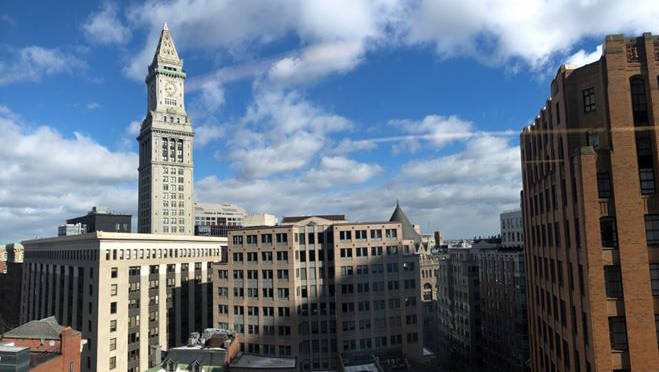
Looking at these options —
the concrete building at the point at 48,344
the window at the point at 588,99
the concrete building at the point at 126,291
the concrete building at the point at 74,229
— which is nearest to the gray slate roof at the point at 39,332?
the concrete building at the point at 48,344

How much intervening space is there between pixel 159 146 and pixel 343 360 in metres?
112

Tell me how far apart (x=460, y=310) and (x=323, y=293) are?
177 ft

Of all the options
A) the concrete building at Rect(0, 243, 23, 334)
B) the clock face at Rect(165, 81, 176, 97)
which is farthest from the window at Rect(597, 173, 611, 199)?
the clock face at Rect(165, 81, 176, 97)

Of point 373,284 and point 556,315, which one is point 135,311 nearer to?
point 373,284

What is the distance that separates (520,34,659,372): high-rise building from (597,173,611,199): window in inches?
2.4

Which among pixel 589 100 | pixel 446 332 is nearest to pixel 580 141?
pixel 589 100

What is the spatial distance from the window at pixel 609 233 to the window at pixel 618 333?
5105 millimetres

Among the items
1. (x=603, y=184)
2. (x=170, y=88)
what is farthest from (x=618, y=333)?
(x=170, y=88)

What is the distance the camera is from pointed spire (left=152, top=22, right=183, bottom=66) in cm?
16712

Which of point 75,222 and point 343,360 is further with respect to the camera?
point 75,222

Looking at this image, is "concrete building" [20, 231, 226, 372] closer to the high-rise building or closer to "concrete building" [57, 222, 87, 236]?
"concrete building" [57, 222, 87, 236]

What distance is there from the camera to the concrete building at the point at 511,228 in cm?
14625

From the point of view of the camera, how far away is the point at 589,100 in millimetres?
35062

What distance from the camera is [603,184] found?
33.0 m
